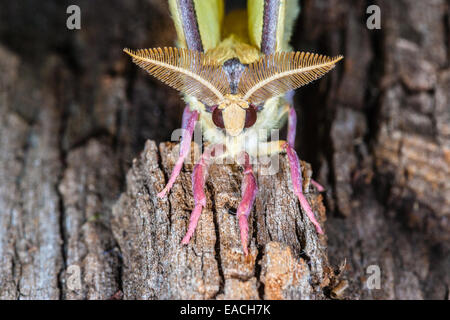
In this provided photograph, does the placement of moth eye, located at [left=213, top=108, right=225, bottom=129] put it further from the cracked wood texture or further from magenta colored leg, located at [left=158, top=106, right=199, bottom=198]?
the cracked wood texture

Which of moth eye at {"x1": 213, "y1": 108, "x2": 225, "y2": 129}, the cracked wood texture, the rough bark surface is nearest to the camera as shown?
the rough bark surface

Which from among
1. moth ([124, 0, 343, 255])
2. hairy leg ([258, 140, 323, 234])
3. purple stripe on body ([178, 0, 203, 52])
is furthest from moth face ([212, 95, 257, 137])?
purple stripe on body ([178, 0, 203, 52])

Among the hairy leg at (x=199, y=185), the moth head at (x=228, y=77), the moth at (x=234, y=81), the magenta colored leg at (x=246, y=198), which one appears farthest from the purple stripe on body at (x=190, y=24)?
the magenta colored leg at (x=246, y=198)

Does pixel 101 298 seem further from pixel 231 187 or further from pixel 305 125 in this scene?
pixel 305 125

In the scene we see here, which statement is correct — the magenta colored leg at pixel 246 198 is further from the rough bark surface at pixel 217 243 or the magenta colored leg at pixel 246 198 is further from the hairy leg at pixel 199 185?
the hairy leg at pixel 199 185

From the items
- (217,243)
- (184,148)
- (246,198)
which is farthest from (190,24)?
(217,243)

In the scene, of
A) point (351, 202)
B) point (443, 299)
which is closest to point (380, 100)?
point (351, 202)
